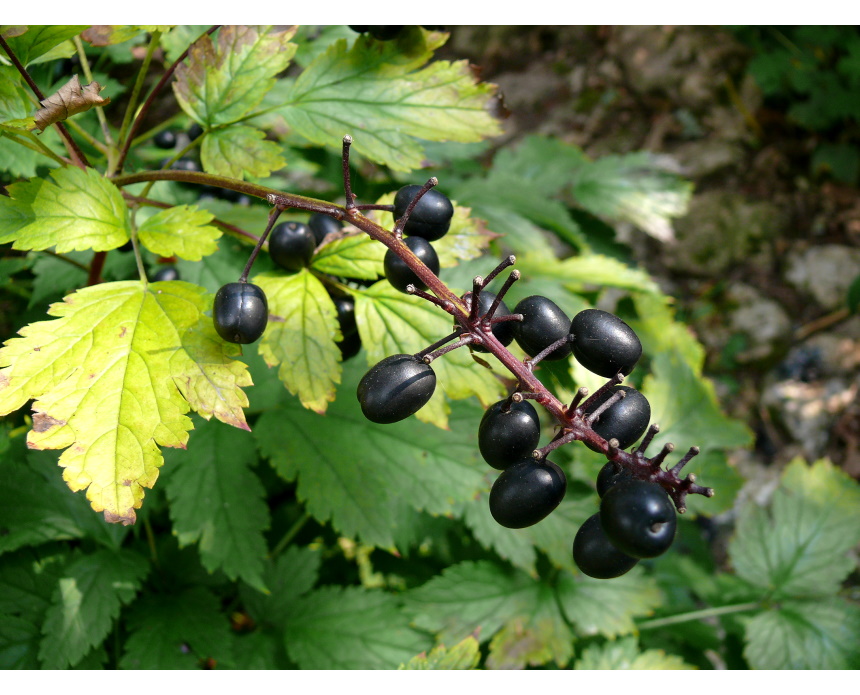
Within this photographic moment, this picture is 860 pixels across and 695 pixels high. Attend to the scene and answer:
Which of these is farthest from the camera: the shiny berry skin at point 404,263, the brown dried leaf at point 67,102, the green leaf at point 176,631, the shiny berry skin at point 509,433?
the green leaf at point 176,631

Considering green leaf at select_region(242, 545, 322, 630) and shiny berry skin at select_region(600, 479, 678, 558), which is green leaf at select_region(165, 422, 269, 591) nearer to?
green leaf at select_region(242, 545, 322, 630)

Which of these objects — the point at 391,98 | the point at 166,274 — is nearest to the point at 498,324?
the point at 391,98

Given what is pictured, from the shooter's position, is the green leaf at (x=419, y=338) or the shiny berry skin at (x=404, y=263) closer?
the shiny berry skin at (x=404, y=263)

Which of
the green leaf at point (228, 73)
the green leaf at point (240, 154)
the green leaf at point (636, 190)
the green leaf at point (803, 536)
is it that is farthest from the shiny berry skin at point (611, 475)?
the green leaf at point (636, 190)

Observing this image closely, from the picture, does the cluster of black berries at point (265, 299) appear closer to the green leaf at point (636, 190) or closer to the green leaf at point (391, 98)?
the green leaf at point (391, 98)

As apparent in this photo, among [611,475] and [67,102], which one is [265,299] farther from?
[611,475]

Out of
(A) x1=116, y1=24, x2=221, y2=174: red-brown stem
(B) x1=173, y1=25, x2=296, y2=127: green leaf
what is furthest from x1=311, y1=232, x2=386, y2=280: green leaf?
(A) x1=116, y1=24, x2=221, y2=174: red-brown stem

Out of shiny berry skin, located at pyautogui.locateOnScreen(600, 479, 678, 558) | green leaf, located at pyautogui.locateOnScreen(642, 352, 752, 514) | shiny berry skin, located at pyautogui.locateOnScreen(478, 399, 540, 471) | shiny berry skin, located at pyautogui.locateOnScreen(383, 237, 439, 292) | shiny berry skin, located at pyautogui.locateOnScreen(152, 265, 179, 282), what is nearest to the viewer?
shiny berry skin, located at pyautogui.locateOnScreen(600, 479, 678, 558)
